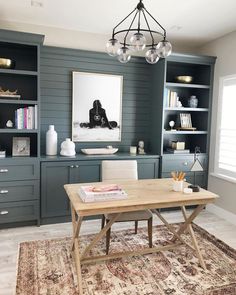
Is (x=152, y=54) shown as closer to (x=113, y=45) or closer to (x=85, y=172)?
(x=113, y=45)

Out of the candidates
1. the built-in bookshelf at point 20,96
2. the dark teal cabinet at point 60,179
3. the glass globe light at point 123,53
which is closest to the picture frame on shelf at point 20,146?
the built-in bookshelf at point 20,96

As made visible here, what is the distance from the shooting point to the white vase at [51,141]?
140 inches

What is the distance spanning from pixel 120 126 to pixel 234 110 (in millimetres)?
1662

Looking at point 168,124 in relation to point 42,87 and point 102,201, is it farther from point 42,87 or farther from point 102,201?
point 102,201

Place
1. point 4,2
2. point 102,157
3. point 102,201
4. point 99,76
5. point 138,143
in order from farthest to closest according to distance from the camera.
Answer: point 138,143
point 99,76
point 102,157
point 4,2
point 102,201

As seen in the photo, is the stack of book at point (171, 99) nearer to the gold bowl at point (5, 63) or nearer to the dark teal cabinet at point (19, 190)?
the dark teal cabinet at point (19, 190)

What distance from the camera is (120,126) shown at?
4113 mm

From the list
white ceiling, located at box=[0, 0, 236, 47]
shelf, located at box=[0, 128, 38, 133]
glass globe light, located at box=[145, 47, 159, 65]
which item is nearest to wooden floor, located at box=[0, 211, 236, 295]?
shelf, located at box=[0, 128, 38, 133]

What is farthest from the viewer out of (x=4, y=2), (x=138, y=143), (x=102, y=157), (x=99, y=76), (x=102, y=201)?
(x=138, y=143)

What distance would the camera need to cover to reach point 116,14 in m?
3.19

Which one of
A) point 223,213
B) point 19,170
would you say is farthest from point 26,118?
point 223,213

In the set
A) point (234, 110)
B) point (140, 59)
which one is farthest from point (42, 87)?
point (234, 110)

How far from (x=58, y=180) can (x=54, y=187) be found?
104 mm

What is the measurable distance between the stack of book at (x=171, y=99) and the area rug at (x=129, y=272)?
2023mm
